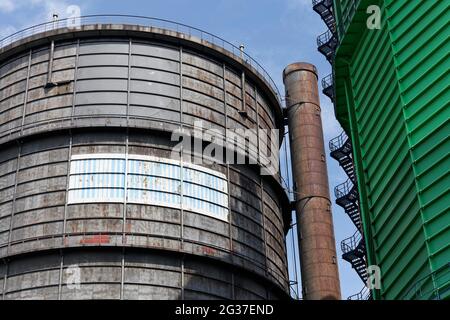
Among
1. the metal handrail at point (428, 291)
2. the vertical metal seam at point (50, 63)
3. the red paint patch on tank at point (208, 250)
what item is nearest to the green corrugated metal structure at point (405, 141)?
the metal handrail at point (428, 291)

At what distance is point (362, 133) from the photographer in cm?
1895

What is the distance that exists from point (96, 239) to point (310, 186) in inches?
440

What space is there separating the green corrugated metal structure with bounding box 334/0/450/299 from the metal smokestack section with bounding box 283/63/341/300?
391 inches

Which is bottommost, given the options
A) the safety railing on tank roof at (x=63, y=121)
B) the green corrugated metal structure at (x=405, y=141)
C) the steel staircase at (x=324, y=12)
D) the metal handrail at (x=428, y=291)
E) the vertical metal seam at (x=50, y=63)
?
the metal handrail at (x=428, y=291)

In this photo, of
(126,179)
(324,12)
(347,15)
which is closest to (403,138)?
(347,15)

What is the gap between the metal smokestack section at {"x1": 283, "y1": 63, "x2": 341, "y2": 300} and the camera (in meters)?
28.2

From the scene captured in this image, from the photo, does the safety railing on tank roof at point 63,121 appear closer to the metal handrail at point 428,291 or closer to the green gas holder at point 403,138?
the green gas holder at point 403,138

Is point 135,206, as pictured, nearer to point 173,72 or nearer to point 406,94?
point 173,72

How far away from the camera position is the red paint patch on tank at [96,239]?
69.7 ft

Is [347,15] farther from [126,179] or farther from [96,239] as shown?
[96,239]

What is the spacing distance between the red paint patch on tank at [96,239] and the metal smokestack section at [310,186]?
10.0 m

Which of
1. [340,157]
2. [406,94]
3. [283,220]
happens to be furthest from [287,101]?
[406,94]

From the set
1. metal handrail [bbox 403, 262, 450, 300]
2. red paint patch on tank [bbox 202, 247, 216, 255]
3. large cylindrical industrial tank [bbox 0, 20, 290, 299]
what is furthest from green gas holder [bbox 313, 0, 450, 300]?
large cylindrical industrial tank [bbox 0, 20, 290, 299]
